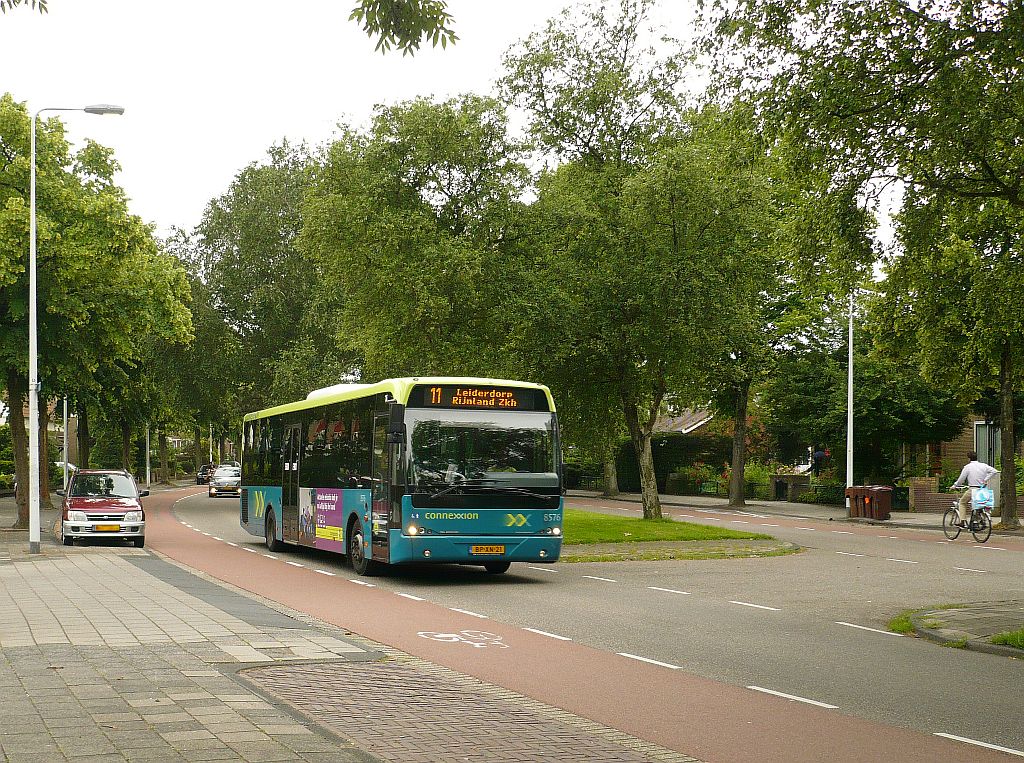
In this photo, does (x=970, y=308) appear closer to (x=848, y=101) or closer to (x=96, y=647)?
(x=848, y=101)

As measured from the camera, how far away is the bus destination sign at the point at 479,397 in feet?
58.3

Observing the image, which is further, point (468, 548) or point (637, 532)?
point (637, 532)

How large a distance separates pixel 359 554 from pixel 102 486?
1006 cm

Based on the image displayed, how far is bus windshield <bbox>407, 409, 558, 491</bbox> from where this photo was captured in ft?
57.2

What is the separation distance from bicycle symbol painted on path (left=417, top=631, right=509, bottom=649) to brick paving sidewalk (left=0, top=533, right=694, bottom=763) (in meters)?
0.83

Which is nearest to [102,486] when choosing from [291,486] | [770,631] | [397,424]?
[291,486]

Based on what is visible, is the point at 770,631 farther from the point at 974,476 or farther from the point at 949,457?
the point at 949,457

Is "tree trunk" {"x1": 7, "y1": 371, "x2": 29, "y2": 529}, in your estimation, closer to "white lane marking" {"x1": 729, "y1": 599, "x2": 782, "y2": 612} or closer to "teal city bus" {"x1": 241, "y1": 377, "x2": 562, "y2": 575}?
"teal city bus" {"x1": 241, "y1": 377, "x2": 562, "y2": 575}

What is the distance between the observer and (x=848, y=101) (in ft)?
39.9

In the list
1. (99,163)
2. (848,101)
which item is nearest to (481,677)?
(848,101)

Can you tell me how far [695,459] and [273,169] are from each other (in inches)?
918

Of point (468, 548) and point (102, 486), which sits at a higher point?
point (102, 486)

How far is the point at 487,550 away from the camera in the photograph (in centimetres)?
1744

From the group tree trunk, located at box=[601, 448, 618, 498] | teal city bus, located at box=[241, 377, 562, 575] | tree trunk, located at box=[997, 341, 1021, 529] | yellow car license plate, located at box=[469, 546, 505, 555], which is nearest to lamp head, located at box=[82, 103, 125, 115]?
teal city bus, located at box=[241, 377, 562, 575]
